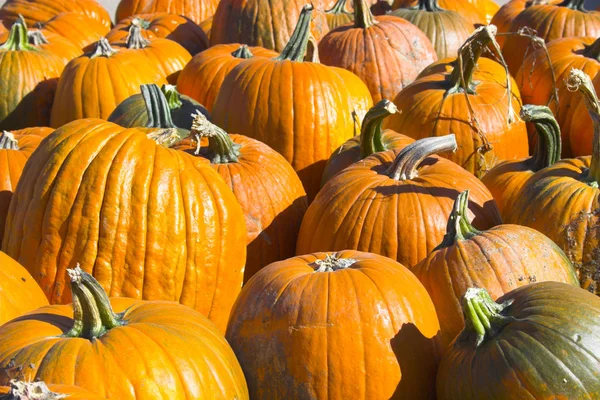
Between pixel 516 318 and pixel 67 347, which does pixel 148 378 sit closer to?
pixel 67 347

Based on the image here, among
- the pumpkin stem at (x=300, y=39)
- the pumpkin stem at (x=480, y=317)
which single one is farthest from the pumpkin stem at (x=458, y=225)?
the pumpkin stem at (x=300, y=39)

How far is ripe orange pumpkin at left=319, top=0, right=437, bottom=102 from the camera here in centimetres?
572

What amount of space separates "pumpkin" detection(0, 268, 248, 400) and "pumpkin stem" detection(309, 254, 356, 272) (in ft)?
1.65

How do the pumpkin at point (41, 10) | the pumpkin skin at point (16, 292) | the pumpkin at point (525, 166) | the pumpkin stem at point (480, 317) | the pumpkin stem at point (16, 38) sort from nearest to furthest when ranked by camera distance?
the pumpkin stem at point (480, 317) < the pumpkin skin at point (16, 292) < the pumpkin at point (525, 166) < the pumpkin stem at point (16, 38) < the pumpkin at point (41, 10)

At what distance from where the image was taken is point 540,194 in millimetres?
3902

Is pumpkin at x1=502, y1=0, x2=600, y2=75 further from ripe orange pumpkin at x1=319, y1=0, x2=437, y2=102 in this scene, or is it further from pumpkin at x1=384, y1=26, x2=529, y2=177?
pumpkin at x1=384, y1=26, x2=529, y2=177

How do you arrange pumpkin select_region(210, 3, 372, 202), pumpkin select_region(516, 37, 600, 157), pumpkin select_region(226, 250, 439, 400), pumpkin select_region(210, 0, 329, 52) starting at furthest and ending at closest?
pumpkin select_region(210, 0, 329, 52) → pumpkin select_region(516, 37, 600, 157) → pumpkin select_region(210, 3, 372, 202) → pumpkin select_region(226, 250, 439, 400)

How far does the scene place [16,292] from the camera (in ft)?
9.90

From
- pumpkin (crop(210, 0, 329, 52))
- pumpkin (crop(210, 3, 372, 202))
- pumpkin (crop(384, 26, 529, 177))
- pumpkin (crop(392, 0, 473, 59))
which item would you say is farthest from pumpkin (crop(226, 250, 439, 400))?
pumpkin (crop(392, 0, 473, 59))

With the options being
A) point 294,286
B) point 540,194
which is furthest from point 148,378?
point 540,194

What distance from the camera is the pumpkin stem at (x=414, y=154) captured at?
12.5 ft

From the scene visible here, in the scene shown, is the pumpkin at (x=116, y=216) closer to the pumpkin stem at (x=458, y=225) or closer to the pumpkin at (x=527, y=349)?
the pumpkin stem at (x=458, y=225)

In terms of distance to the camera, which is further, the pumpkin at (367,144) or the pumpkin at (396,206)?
the pumpkin at (367,144)

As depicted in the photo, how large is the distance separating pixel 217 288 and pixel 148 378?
1.19 meters
